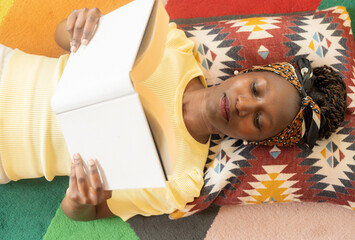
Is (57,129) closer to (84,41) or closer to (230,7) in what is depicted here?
(84,41)

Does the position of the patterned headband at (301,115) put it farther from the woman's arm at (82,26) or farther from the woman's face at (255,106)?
the woman's arm at (82,26)

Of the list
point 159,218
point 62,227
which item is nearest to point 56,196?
point 62,227

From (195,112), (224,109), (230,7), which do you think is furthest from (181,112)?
(230,7)

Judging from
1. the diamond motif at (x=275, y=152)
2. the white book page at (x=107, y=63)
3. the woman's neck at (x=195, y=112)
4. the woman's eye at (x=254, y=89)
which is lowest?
the diamond motif at (x=275, y=152)

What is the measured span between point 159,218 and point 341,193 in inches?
23.7

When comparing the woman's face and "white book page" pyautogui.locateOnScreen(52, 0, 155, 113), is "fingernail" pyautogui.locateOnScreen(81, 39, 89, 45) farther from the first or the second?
the woman's face

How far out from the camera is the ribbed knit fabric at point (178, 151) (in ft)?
2.91

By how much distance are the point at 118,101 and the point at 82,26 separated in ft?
1.13

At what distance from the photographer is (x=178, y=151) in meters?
0.90

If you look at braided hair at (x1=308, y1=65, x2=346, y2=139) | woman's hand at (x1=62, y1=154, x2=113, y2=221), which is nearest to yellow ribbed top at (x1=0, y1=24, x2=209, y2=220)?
woman's hand at (x1=62, y1=154, x2=113, y2=221)

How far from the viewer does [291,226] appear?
41.5 inches

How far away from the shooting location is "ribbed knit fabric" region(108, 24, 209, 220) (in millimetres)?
887

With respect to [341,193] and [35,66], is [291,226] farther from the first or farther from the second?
[35,66]

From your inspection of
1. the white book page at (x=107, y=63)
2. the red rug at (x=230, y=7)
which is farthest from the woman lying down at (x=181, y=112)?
the red rug at (x=230, y=7)
